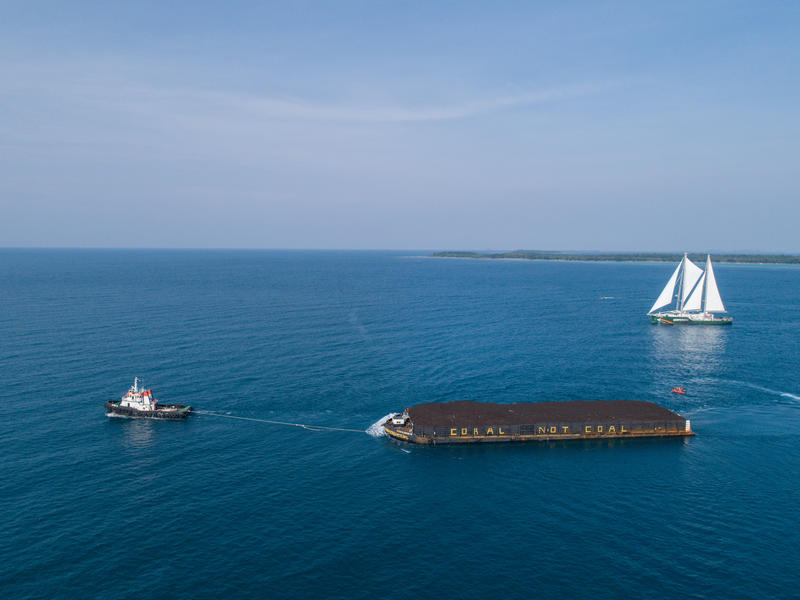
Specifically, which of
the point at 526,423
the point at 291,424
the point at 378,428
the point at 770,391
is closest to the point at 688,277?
the point at 770,391

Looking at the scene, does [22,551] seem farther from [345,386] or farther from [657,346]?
[657,346]

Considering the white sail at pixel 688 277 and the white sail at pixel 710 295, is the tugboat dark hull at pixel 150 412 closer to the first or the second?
the white sail at pixel 710 295

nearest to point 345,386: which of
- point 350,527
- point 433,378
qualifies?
point 433,378

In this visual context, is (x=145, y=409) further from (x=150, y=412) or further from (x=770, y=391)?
(x=770, y=391)

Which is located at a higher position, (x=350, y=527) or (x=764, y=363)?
(x=764, y=363)

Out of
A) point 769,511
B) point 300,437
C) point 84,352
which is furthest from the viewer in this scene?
point 84,352

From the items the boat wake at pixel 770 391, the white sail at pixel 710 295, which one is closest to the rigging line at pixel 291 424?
the boat wake at pixel 770 391
